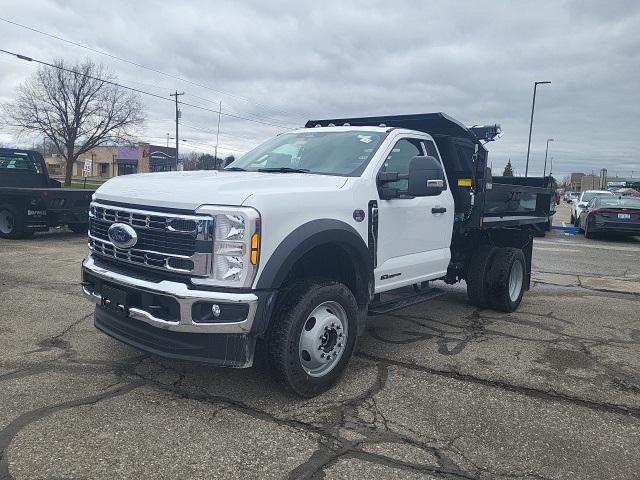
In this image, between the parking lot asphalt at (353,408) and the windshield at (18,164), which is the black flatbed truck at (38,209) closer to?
the windshield at (18,164)

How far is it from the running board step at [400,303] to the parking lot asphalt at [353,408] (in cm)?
44

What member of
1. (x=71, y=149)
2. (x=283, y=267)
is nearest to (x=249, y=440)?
(x=283, y=267)

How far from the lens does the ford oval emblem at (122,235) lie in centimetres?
380

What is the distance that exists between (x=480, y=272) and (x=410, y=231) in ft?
6.47

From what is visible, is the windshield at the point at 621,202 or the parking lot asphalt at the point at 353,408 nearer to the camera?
the parking lot asphalt at the point at 353,408

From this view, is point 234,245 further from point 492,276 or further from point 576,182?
point 576,182

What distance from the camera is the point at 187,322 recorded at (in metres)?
3.49

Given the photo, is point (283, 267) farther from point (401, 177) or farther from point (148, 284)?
point (401, 177)

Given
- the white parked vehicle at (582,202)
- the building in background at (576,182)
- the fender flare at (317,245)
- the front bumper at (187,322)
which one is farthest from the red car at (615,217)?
the building in background at (576,182)

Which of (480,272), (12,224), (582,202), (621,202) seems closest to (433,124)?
(480,272)

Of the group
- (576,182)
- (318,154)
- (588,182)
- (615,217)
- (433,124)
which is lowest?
(615,217)

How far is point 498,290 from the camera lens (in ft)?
22.0

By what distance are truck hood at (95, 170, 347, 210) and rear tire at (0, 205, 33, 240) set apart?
9.37m

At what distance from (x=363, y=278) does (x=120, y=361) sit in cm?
213
